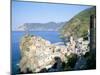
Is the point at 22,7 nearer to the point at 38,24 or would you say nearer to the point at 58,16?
the point at 38,24

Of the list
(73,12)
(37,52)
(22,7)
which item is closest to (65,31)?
(73,12)

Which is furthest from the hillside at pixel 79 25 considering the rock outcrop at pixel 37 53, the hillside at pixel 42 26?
the rock outcrop at pixel 37 53

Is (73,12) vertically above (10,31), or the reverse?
(73,12)

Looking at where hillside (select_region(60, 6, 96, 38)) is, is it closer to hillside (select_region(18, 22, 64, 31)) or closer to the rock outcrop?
hillside (select_region(18, 22, 64, 31))

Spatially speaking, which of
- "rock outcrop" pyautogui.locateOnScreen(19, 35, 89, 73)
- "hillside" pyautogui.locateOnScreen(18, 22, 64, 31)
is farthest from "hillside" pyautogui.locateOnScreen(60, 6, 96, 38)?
"rock outcrop" pyautogui.locateOnScreen(19, 35, 89, 73)

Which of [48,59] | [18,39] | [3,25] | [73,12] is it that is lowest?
[48,59]

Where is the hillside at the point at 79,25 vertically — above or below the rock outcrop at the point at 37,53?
above

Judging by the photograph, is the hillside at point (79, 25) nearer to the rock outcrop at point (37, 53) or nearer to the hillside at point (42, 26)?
the hillside at point (42, 26)
